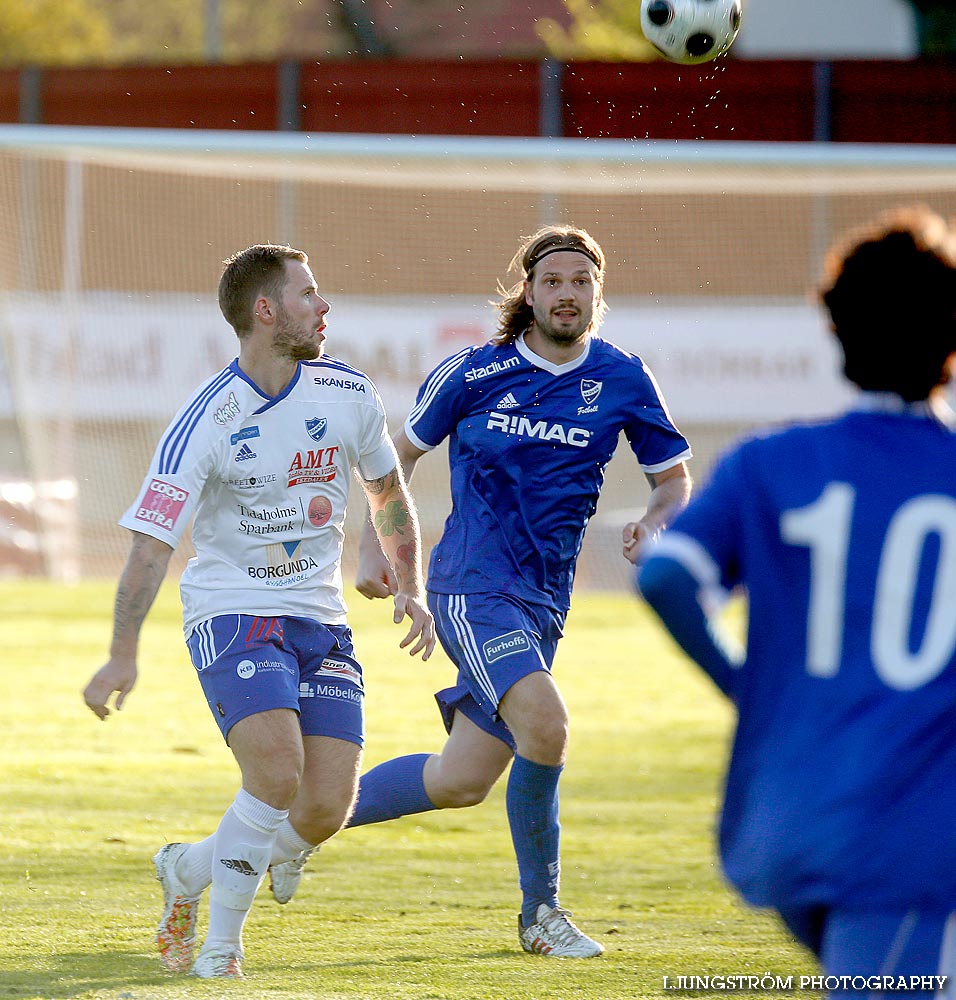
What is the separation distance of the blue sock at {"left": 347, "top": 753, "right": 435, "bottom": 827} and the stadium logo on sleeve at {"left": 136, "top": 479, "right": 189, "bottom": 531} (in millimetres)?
1436

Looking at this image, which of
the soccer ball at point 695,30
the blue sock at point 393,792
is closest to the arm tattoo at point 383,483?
the blue sock at point 393,792

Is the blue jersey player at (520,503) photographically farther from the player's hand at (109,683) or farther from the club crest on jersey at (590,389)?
the player's hand at (109,683)

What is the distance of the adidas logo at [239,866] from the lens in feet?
14.8

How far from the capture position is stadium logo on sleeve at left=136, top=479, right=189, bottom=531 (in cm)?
441

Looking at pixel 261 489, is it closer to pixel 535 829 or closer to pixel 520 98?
pixel 535 829

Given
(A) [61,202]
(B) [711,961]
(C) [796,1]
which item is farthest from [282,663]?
(C) [796,1]

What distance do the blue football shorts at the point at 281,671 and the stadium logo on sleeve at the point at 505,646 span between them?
420mm

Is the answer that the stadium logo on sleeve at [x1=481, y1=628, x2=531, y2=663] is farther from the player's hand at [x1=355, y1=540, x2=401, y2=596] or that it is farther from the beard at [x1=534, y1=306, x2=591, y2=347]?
the beard at [x1=534, y1=306, x2=591, y2=347]

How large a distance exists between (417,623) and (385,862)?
1.84 m

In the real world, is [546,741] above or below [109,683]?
below

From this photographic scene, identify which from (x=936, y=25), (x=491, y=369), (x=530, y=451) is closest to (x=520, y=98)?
(x=936, y=25)

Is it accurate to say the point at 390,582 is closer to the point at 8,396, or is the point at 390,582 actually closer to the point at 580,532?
the point at 580,532

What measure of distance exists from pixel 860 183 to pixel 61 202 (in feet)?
25.9

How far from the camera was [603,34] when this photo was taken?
3158 cm
